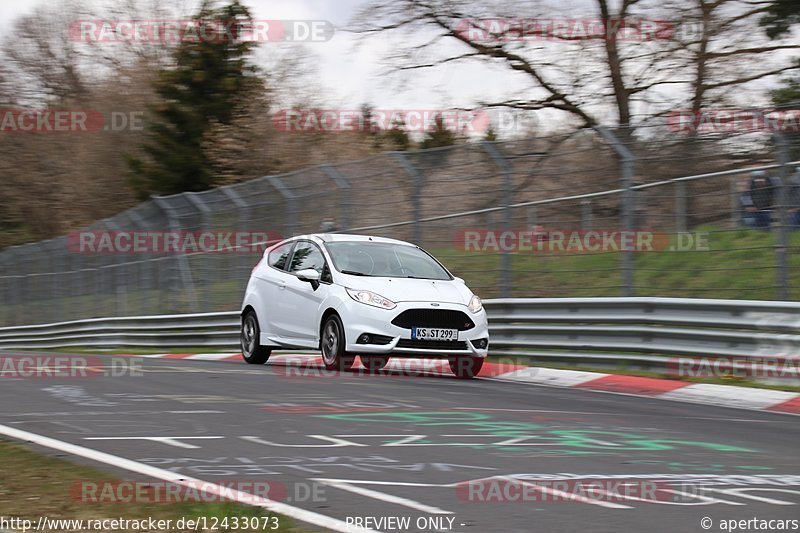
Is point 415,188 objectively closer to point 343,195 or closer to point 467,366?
point 343,195

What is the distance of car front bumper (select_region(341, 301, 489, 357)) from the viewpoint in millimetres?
12820

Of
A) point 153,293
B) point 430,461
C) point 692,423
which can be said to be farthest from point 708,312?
point 153,293

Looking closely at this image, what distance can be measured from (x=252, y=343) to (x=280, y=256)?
3.98 feet

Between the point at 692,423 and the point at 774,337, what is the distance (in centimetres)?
286

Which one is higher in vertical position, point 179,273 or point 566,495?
point 179,273

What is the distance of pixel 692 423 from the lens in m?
8.87

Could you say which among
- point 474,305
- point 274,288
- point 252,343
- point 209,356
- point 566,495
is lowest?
point 566,495

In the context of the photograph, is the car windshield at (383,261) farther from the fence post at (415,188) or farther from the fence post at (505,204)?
the fence post at (415,188)

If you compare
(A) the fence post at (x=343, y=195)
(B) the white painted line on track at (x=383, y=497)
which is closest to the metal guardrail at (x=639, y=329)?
(A) the fence post at (x=343, y=195)

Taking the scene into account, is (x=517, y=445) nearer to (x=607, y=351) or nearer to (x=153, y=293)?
(x=607, y=351)

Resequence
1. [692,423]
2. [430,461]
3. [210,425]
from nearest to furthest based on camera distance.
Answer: [430,461] → [210,425] → [692,423]

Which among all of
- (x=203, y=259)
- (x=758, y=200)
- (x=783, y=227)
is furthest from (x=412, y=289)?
(x=203, y=259)

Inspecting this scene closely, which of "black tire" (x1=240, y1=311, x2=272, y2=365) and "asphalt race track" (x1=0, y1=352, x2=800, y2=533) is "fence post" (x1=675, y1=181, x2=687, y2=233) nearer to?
Result: "asphalt race track" (x1=0, y1=352, x2=800, y2=533)

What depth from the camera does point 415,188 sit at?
1655 centimetres
